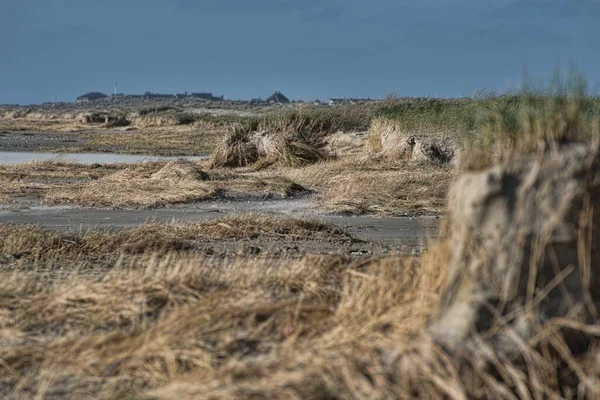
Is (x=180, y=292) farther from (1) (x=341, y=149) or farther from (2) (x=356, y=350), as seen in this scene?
(1) (x=341, y=149)

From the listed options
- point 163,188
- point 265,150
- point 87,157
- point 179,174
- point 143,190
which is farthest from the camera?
point 87,157

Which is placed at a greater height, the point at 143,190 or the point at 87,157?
the point at 143,190

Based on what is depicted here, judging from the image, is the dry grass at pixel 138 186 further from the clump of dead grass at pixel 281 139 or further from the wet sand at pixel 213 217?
the clump of dead grass at pixel 281 139

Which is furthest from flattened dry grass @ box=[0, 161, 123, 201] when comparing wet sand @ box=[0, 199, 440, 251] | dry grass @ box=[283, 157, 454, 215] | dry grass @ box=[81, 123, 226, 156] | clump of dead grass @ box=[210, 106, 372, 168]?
dry grass @ box=[81, 123, 226, 156]

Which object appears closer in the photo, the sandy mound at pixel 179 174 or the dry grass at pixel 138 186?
the dry grass at pixel 138 186

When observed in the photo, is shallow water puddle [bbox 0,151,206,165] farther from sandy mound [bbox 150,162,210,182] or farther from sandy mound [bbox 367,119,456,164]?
sandy mound [bbox 150,162,210,182]

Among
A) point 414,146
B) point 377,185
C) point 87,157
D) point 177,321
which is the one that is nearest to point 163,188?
point 377,185

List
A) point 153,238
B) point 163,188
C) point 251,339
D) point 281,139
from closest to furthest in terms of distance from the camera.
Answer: point 251,339 → point 153,238 → point 163,188 → point 281,139

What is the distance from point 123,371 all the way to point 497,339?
2.04 meters

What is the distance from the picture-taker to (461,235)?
494cm

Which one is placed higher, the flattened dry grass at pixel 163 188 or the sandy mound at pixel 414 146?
the sandy mound at pixel 414 146

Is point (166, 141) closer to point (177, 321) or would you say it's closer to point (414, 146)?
point (414, 146)

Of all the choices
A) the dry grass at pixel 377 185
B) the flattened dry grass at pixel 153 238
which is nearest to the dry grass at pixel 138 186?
the dry grass at pixel 377 185

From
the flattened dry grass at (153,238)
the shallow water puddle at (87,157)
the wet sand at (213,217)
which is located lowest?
the shallow water puddle at (87,157)
